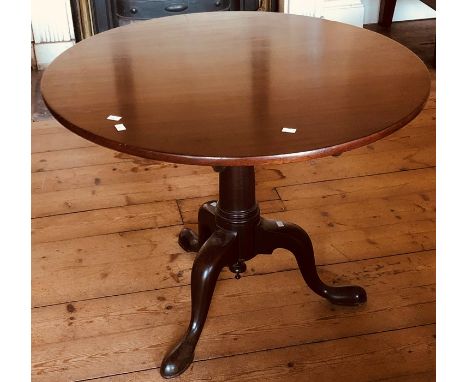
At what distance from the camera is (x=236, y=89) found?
1312 millimetres

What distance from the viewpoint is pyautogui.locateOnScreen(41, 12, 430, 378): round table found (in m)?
1.11

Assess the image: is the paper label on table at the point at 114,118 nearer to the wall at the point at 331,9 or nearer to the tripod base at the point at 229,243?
the tripod base at the point at 229,243

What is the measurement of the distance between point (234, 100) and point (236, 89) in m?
0.06

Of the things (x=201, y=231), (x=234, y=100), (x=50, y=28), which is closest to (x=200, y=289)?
(x=201, y=231)

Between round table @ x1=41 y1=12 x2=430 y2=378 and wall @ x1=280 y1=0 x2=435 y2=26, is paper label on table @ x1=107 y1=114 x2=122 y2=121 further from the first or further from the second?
wall @ x1=280 y1=0 x2=435 y2=26

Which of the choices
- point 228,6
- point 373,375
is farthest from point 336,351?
point 228,6

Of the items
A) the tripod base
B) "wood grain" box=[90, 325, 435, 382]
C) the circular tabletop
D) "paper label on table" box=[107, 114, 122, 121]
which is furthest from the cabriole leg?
"paper label on table" box=[107, 114, 122, 121]

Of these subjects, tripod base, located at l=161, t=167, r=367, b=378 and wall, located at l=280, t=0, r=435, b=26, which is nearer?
tripod base, located at l=161, t=167, r=367, b=378

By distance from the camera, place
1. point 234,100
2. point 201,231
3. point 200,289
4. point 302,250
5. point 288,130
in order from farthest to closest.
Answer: point 201,231 < point 302,250 < point 200,289 < point 234,100 < point 288,130

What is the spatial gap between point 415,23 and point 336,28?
218 cm

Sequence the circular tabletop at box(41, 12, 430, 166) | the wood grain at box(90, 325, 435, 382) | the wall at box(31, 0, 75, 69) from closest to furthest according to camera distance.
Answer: the circular tabletop at box(41, 12, 430, 166), the wood grain at box(90, 325, 435, 382), the wall at box(31, 0, 75, 69)

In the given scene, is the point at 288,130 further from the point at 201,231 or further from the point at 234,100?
the point at 201,231

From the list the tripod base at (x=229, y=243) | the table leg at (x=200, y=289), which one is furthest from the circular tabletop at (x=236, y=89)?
the table leg at (x=200, y=289)

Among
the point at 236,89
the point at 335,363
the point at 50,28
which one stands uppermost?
the point at 236,89
